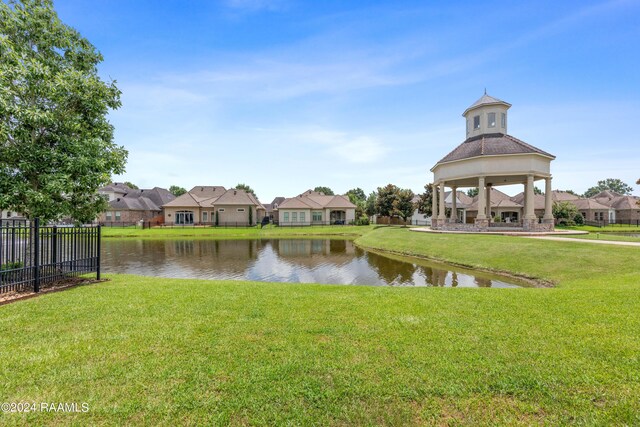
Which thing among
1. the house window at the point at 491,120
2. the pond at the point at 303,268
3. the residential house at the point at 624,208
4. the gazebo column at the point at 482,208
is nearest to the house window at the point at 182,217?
the pond at the point at 303,268

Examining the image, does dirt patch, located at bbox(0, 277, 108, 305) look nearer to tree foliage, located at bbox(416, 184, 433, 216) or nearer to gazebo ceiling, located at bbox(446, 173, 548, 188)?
gazebo ceiling, located at bbox(446, 173, 548, 188)

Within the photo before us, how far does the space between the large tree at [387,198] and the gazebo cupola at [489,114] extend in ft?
66.4

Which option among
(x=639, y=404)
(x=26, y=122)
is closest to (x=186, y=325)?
(x=639, y=404)

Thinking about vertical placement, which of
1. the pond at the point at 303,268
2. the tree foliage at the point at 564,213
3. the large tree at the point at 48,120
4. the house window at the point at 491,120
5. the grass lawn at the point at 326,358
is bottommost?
the pond at the point at 303,268

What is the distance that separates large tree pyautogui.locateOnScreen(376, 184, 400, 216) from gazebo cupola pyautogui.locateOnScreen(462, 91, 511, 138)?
2025cm

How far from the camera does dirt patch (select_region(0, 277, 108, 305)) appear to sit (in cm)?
728

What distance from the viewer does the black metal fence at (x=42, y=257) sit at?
796cm

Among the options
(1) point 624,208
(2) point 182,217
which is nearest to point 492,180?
(1) point 624,208

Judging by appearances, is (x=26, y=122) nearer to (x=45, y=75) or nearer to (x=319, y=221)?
(x=45, y=75)

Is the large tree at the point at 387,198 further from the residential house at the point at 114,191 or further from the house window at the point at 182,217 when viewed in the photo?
the residential house at the point at 114,191

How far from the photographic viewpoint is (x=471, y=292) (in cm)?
829

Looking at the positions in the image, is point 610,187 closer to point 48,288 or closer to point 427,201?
point 427,201

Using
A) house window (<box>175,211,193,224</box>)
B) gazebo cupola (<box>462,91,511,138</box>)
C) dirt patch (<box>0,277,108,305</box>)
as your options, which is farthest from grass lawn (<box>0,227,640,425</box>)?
house window (<box>175,211,193,224</box>)

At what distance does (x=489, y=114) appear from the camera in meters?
29.4
